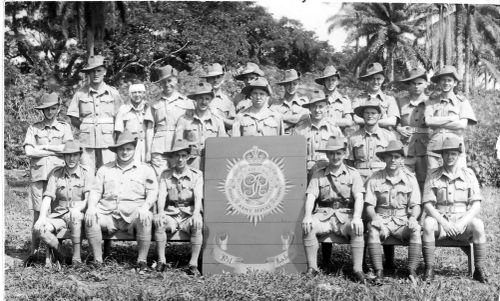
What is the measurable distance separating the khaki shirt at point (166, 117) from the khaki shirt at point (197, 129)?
216 mm

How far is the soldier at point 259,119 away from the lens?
323 inches

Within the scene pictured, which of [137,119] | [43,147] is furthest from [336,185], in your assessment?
[43,147]

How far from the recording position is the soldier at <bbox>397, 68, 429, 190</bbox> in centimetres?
841

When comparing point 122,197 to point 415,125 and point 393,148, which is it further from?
point 415,125

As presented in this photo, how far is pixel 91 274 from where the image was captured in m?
7.46

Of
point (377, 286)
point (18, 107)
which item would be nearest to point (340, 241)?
point (377, 286)

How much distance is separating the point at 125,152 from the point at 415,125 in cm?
357

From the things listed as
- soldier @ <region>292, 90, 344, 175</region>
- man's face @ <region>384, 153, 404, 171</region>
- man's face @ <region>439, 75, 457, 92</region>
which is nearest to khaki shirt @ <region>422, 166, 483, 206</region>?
man's face @ <region>384, 153, 404, 171</region>

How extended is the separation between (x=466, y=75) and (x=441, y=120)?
75.9 feet

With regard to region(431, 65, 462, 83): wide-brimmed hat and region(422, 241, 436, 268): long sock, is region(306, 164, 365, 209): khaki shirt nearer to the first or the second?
region(422, 241, 436, 268): long sock

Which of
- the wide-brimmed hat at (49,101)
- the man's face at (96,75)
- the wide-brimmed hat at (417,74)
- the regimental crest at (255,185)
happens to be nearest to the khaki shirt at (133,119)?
the man's face at (96,75)

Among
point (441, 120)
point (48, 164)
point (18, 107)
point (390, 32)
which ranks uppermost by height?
point (390, 32)

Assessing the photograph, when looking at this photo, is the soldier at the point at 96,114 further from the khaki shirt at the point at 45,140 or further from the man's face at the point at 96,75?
the khaki shirt at the point at 45,140

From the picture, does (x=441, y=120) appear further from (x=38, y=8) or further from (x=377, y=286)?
(x=38, y=8)
